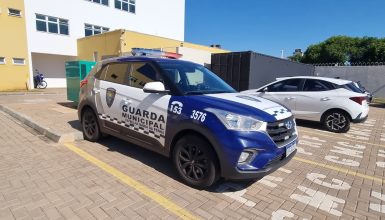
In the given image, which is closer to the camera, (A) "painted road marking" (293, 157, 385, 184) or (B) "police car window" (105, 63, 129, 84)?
(A) "painted road marking" (293, 157, 385, 184)

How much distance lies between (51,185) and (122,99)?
1.72 metres

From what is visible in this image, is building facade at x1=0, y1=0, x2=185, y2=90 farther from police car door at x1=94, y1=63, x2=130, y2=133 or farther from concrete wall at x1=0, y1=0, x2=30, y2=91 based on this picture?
police car door at x1=94, y1=63, x2=130, y2=133

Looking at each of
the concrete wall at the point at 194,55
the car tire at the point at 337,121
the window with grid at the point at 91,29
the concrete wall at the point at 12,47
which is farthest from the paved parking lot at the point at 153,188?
the window with grid at the point at 91,29

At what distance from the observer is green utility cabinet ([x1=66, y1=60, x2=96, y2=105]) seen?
917cm

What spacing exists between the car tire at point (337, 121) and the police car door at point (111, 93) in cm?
613

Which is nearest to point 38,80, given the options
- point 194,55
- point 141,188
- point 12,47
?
point 12,47

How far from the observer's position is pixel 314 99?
25.3 feet

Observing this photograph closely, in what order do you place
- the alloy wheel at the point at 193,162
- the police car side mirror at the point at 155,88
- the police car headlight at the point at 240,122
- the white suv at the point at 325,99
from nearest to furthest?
the police car headlight at the point at 240,122
the alloy wheel at the point at 193,162
the police car side mirror at the point at 155,88
the white suv at the point at 325,99

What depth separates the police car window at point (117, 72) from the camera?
4.65 m

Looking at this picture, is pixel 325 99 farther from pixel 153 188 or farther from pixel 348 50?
pixel 348 50

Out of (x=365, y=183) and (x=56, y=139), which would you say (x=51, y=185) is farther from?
(x=365, y=183)

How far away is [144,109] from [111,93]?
1.06 metres

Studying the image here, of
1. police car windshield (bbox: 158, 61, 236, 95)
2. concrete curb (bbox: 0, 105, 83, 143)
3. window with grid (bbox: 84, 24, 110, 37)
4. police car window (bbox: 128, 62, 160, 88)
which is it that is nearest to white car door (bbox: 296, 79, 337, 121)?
police car windshield (bbox: 158, 61, 236, 95)

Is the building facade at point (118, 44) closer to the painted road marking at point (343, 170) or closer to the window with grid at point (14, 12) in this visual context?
the window with grid at point (14, 12)
